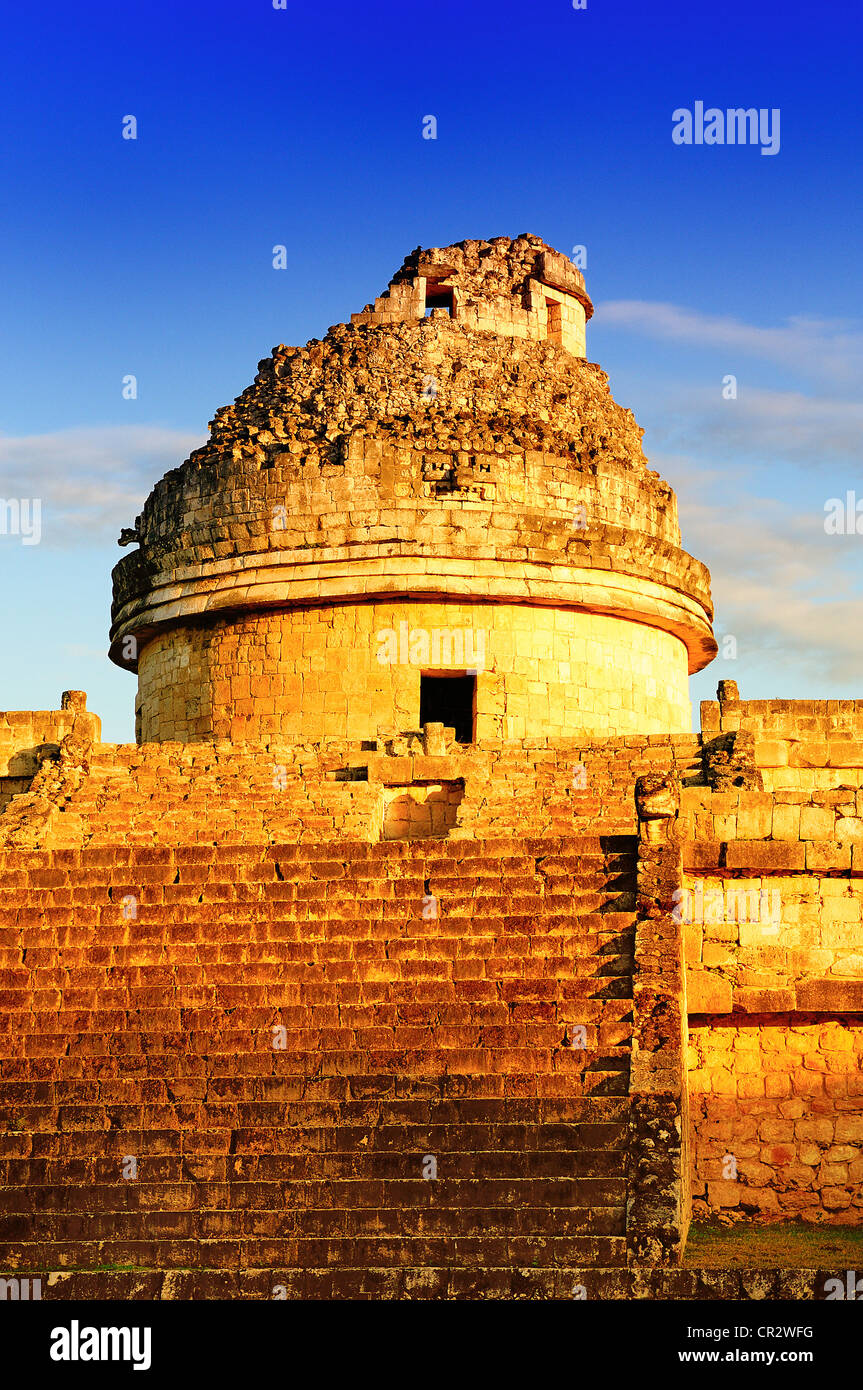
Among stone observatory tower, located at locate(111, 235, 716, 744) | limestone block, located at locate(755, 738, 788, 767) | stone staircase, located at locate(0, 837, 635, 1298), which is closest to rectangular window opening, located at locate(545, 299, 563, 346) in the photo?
stone observatory tower, located at locate(111, 235, 716, 744)

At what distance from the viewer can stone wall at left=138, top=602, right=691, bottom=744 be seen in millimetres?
20250

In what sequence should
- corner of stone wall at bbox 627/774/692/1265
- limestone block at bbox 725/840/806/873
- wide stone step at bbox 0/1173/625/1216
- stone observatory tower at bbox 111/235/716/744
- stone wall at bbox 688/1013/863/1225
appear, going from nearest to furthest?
corner of stone wall at bbox 627/774/692/1265, wide stone step at bbox 0/1173/625/1216, stone wall at bbox 688/1013/863/1225, limestone block at bbox 725/840/806/873, stone observatory tower at bbox 111/235/716/744

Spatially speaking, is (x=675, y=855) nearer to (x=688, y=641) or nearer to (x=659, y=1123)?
(x=659, y=1123)

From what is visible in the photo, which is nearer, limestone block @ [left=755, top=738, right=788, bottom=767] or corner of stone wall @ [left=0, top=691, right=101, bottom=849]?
corner of stone wall @ [left=0, top=691, right=101, bottom=849]

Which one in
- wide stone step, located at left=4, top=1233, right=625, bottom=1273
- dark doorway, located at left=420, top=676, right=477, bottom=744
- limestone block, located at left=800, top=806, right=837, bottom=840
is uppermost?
dark doorway, located at left=420, top=676, right=477, bottom=744

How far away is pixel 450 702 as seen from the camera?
21406mm

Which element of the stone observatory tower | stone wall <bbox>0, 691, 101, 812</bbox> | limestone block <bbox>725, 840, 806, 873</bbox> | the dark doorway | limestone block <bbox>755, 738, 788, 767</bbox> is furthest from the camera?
the dark doorway

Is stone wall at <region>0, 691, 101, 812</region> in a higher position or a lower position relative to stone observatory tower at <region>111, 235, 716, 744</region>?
lower

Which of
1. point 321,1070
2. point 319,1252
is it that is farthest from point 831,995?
point 319,1252

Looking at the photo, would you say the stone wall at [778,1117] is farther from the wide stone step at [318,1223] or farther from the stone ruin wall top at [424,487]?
the stone ruin wall top at [424,487]

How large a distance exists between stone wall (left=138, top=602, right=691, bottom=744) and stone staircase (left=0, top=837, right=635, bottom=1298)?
235 inches

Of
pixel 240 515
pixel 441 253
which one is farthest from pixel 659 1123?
pixel 441 253

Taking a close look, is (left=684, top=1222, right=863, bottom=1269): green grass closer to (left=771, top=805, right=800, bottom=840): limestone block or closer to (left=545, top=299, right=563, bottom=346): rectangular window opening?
(left=771, top=805, right=800, bottom=840): limestone block

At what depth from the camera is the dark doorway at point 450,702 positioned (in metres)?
20.9
